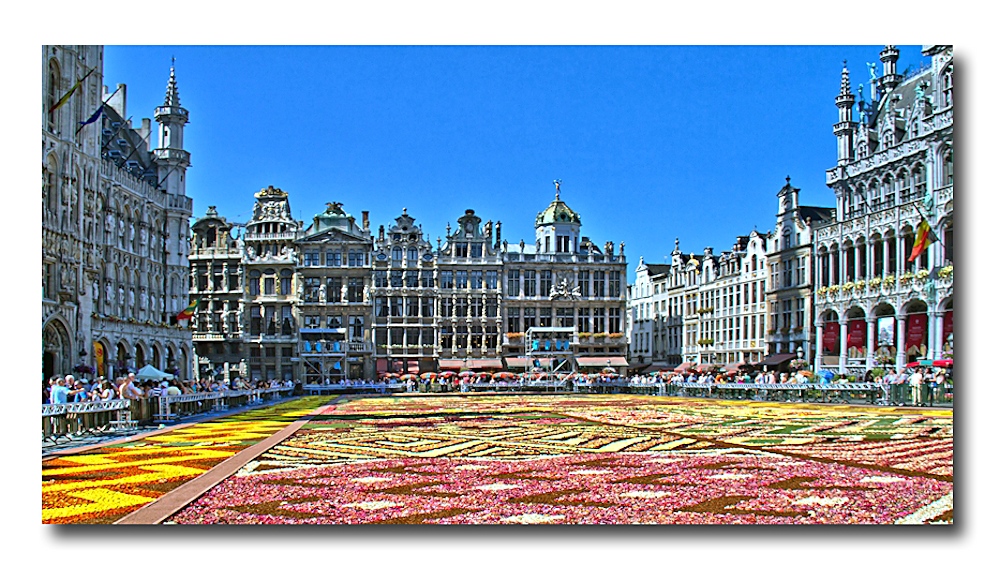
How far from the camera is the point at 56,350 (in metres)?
29.0

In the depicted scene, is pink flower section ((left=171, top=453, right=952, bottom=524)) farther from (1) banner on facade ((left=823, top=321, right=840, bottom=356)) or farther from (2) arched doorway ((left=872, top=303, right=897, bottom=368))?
(1) banner on facade ((left=823, top=321, right=840, bottom=356))

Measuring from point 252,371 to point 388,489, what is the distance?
5241 centimetres

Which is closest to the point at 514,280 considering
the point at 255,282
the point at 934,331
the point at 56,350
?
the point at 255,282

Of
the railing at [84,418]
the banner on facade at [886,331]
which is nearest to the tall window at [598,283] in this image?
the banner on facade at [886,331]

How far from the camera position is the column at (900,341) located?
112ft

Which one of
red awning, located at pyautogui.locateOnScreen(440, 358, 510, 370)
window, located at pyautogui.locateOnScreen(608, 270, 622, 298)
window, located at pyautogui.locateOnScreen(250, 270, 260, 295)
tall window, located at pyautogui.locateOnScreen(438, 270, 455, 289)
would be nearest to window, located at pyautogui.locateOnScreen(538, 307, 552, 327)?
window, located at pyautogui.locateOnScreen(608, 270, 622, 298)

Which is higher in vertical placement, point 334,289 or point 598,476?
point 334,289

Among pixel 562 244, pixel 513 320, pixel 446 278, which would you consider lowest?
pixel 513 320

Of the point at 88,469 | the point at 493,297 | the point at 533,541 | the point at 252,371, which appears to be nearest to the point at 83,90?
the point at 88,469

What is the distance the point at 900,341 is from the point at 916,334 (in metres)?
1.88

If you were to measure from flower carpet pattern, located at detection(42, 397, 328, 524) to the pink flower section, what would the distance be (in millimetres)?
839

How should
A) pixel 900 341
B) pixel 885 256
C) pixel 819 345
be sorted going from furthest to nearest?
pixel 819 345 < pixel 885 256 < pixel 900 341

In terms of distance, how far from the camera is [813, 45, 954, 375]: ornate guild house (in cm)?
3191

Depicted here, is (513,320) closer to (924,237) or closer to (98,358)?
(98,358)
